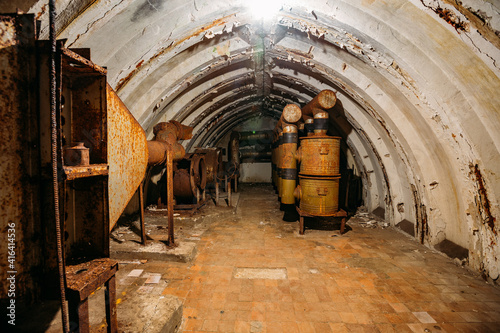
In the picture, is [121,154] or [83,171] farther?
[121,154]

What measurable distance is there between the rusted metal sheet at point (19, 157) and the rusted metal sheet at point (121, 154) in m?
0.50

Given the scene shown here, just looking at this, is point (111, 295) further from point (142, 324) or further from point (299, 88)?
point (299, 88)

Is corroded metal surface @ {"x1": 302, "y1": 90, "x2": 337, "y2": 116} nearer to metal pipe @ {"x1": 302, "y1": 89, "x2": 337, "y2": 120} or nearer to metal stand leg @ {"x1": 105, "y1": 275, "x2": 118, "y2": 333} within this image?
metal pipe @ {"x1": 302, "y1": 89, "x2": 337, "y2": 120}

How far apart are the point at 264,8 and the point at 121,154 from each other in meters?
3.07

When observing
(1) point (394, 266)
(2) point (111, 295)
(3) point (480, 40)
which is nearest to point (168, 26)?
(2) point (111, 295)

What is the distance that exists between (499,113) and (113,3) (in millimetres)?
5225

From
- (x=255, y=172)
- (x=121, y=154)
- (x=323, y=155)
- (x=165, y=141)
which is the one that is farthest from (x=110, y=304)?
(x=255, y=172)

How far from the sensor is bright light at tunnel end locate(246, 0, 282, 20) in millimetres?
3248

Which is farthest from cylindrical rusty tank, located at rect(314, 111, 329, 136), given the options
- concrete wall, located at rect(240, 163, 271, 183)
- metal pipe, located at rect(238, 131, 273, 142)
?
concrete wall, located at rect(240, 163, 271, 183)

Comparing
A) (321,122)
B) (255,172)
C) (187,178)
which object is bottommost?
(255,172)

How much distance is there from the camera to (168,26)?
331 centimetres

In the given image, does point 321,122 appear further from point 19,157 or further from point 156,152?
point 19,157

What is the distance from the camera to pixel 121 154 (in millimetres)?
2043

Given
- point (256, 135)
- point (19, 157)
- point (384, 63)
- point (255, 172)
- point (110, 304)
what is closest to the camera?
point (19, 157)
